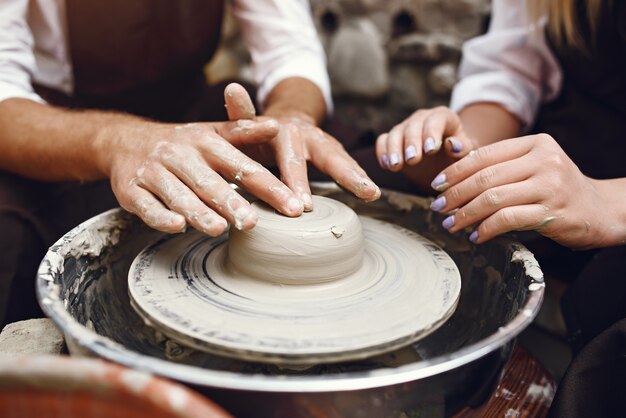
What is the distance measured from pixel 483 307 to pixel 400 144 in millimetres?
375

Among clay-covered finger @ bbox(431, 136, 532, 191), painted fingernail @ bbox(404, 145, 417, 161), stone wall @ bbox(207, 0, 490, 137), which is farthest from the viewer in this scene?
stone wall @ bbox(207, 0, 490, 137)

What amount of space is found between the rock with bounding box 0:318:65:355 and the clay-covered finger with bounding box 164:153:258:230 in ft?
1.13

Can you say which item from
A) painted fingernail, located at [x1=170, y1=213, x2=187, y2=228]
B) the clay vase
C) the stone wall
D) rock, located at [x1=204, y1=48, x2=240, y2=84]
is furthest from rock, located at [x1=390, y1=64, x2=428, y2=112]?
the clay vase

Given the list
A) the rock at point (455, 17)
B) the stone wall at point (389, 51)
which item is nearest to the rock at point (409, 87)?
the stone wall at point (389, 51)

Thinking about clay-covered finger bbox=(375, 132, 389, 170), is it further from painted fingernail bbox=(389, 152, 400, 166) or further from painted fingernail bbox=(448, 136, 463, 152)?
painted fingernail bbox=(448, 136, 463, 152)

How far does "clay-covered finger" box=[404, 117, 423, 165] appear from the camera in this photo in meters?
1.19

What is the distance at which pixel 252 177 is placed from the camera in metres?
1.01

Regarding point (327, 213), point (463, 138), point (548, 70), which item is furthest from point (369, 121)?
point (327, 213)

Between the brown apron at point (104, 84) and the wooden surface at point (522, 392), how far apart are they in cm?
101

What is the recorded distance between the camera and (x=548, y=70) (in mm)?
1766

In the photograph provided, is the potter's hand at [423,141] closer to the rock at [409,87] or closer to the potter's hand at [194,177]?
the potter's hand at [194,177]

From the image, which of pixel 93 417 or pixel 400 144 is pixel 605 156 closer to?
pixel 400 144

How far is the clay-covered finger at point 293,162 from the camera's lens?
1084 mm

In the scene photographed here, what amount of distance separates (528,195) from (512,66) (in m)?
0.84
